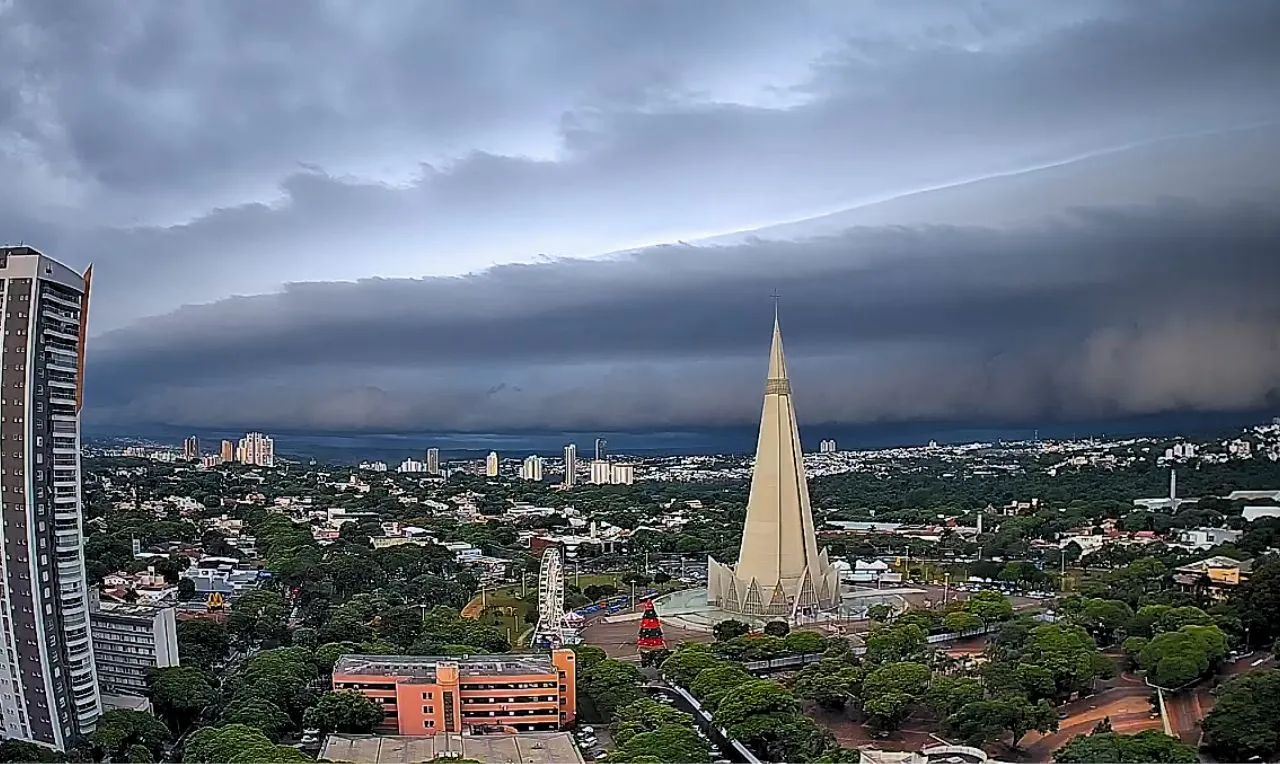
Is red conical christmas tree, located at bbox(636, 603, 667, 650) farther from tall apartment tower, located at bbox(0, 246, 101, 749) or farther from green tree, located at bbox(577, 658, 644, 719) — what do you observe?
tall apartment tower, located at bbox(0, 246, 101, 749)

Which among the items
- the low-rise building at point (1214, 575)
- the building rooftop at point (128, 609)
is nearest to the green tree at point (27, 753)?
the building rooftop at point (128, 609)

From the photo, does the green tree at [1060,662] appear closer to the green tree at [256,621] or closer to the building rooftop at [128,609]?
the green tree at [256,621]

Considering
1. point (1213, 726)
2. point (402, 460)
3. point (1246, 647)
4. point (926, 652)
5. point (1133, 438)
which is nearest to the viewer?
point (1213, 726)

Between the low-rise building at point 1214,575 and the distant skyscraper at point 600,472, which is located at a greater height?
the distant skyscraper at point 600,472

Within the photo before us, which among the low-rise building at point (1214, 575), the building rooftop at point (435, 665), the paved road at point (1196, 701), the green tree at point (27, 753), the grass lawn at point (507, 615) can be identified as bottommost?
the grass lawn at point (507, 615)

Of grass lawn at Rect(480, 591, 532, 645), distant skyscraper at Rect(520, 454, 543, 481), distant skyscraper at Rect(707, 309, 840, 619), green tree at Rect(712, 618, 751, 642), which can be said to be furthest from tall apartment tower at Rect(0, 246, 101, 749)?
distant skyscraper at Rect(520, 454, 543, 481)

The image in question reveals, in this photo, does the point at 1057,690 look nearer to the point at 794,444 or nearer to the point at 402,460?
the point at 794,444

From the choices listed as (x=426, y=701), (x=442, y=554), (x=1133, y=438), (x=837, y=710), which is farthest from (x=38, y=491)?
(x=1133, y=438)

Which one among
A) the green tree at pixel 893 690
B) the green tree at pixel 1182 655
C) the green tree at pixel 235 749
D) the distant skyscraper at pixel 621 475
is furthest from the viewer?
the distant skyscraper at pixel 621 475
